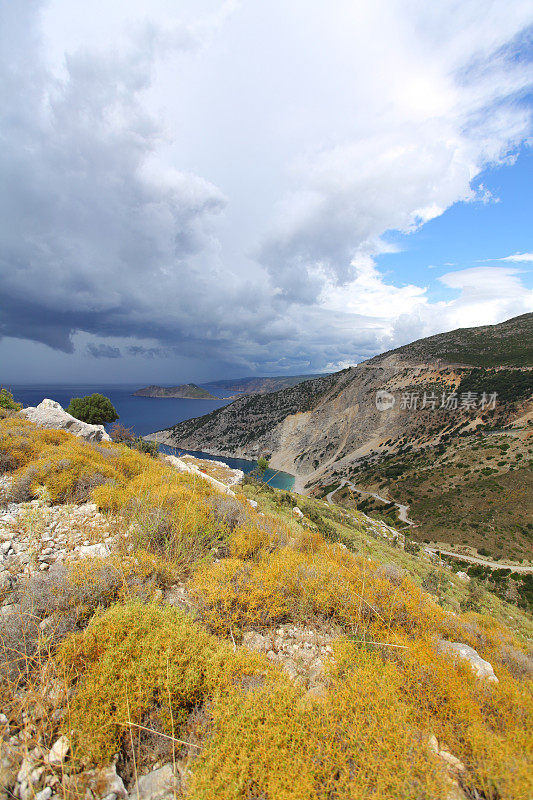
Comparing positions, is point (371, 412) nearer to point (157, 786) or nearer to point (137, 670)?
point (137, 670)

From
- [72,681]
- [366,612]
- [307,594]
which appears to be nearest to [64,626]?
[72,681]

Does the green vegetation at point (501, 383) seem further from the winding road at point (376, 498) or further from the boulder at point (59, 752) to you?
the boulder at point (59, 752)

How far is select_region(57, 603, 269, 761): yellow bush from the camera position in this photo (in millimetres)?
2500

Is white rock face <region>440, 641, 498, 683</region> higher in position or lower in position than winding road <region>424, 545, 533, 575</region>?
higher

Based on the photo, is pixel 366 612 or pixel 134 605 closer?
pixel 134 605

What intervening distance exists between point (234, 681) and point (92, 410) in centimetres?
4227

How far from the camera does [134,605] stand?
345 cm

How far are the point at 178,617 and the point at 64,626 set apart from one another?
4.07 ft

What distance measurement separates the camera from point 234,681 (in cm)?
306

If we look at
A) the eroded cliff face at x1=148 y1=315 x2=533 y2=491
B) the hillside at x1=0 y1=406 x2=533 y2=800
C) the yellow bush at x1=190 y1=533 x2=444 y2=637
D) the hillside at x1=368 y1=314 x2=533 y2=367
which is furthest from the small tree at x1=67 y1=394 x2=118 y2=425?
the hillside at x1=368 y1=314 x2=533 y2=367

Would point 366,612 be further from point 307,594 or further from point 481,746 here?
point 481,746

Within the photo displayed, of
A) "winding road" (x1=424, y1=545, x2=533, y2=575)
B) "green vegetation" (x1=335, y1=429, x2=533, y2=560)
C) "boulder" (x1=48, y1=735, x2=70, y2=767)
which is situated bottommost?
"winding road" (x1=424, y1=545, x2=533, y2=575)

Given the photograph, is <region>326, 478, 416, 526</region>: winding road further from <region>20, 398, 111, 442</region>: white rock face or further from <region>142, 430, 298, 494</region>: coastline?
<region>20, 398, 111, 442</region>: white rock face

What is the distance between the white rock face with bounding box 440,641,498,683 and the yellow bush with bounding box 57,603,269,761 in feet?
8.61
